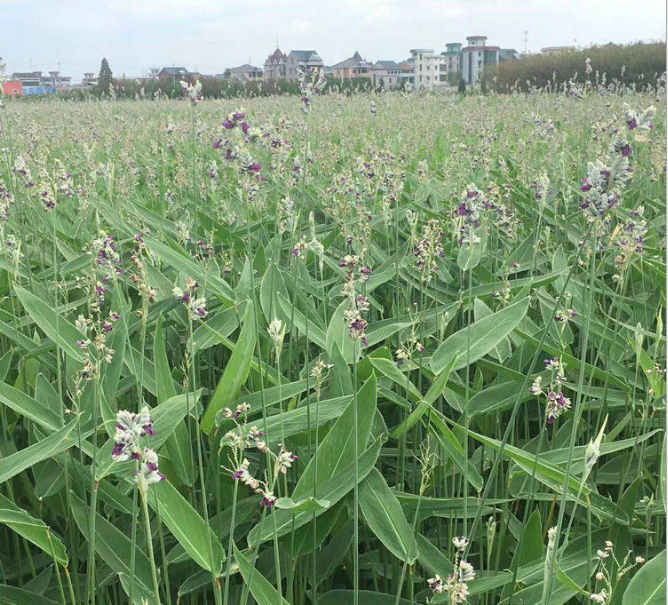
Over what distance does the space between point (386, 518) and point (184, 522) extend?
0.33m

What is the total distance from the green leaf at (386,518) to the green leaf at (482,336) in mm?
427

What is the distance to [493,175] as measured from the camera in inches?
159

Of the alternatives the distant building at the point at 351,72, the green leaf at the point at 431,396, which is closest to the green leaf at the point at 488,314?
the green leaf at the point at 431,396

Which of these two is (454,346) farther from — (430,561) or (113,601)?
(113,601)

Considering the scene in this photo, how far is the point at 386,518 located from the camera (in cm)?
113

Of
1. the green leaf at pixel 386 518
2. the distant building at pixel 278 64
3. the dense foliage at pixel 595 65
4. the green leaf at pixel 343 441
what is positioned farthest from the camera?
the dense foliage at pixel 595 65

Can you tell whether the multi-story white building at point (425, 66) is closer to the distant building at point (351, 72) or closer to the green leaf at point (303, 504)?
the distant building at point (351, 72)

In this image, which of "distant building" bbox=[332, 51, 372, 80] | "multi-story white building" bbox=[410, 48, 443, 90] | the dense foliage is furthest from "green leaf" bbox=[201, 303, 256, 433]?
"multi-story white building" bbox=[410, 48, 443, 90]

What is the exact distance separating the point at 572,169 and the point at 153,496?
3900 millimetres

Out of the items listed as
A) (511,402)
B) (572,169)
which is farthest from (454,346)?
(572,169)

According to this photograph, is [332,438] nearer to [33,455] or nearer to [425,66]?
[33,455]

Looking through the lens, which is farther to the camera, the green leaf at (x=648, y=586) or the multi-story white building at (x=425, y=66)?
the multi-story white building at (x=425, y=66)

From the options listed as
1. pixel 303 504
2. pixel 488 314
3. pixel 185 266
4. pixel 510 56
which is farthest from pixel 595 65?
pixel 510 56

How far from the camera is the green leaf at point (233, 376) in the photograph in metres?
1.36
